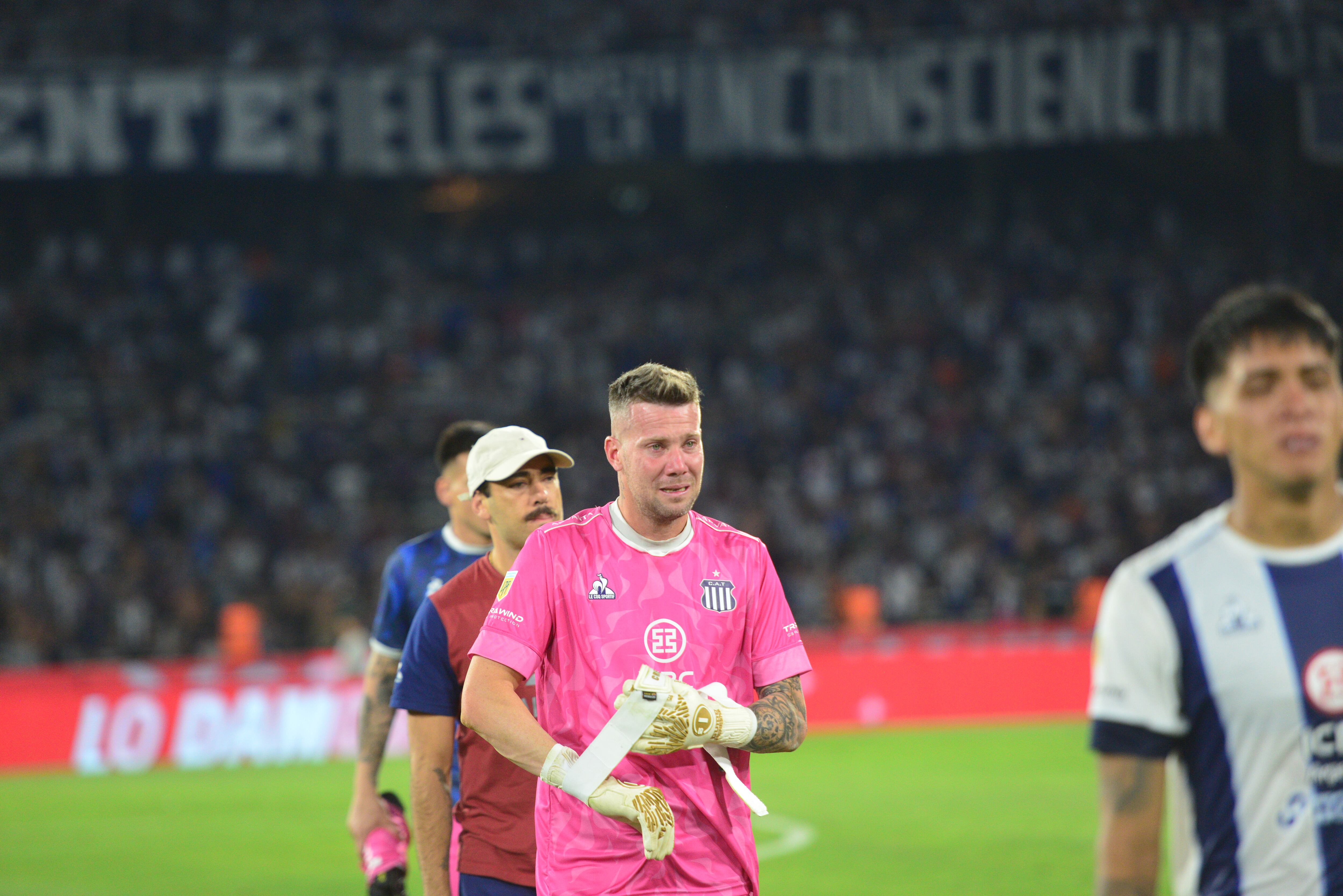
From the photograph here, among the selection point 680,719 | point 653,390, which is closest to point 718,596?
point 680,719

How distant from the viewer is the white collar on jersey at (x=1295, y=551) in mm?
2982

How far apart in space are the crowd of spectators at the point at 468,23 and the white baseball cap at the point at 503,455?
23.8 m

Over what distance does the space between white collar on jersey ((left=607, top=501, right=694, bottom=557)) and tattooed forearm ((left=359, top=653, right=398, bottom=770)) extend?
172cm

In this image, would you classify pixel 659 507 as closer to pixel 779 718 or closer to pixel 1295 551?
pixel 779 718

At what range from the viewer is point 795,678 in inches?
170

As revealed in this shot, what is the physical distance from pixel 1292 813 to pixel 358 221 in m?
30.9

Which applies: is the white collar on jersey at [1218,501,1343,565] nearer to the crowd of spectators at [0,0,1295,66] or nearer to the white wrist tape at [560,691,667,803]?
the white wrist tape at [560,691,667,803]

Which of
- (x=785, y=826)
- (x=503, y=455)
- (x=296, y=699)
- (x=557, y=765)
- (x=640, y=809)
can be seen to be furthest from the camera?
(x=296, y=699)

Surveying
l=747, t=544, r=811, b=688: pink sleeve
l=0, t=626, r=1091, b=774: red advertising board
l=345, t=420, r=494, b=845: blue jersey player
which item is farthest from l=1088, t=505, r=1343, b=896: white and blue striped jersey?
l=0, t=626, r=1091, b=774: red advertising board

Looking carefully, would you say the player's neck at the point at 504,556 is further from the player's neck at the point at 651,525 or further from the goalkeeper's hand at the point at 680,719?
the goalkeeper's hand at the point at 680,719

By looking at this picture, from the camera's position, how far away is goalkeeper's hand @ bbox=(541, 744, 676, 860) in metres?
3.88

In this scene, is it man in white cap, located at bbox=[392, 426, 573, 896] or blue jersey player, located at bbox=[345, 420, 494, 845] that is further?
blue jersey player, located at bbox=[345, 420, 494, 845]

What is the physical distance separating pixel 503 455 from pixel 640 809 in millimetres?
1646

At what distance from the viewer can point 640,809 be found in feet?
12.7
